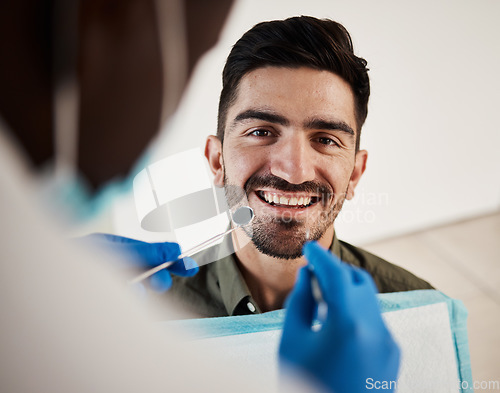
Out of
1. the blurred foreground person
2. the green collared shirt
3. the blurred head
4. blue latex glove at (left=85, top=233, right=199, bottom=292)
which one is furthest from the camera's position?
the green collared shirt

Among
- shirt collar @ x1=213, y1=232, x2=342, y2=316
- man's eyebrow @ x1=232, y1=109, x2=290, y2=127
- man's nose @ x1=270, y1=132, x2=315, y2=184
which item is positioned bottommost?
shirt collar @ x1=213, y1=232, x2=342, y2=316

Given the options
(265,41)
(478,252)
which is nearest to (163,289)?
(265,41)

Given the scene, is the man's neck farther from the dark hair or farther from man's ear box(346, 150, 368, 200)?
the dark hair

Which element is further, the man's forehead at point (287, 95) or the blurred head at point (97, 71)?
the man's forehead at point (287, 95)

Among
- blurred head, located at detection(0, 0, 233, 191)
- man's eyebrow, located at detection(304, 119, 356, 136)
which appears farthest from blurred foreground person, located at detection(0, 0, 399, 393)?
man's eyebrow, located at detection(304, 119, 356, 136)

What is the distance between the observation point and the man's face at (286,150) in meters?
0.66

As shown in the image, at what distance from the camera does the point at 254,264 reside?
801 mm

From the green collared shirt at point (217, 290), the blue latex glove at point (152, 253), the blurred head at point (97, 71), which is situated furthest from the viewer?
the green collared shirt at point (217, 290)

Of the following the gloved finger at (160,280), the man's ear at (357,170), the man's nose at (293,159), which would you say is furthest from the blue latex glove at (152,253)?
the man's ear at (357,170)

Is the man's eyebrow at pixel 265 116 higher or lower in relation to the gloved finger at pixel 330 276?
higher

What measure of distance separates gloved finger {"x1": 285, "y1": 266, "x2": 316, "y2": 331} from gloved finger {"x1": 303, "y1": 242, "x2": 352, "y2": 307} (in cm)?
2

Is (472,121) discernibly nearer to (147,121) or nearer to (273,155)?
(273,155)

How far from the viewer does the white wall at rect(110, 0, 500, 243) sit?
0.67 m

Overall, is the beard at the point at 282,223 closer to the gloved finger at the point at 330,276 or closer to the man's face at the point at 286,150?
Result: the man's face at the point at 286,150
